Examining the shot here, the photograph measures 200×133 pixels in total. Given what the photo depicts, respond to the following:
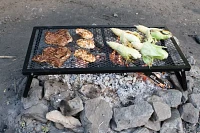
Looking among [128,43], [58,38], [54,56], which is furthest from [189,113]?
[58,38]

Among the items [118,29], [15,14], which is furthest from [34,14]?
[118,29]

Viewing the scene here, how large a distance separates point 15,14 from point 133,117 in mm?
3130

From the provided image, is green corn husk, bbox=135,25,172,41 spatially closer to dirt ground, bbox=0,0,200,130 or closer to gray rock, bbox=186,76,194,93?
gray rock, bbox=186,76,194,93

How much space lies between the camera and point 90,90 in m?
3.03

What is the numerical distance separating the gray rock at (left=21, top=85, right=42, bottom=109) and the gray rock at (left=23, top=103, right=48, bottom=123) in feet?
0.17

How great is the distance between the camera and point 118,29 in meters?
3.35

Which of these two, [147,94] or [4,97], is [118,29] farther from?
[4,97]

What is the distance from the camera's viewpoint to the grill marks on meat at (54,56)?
9.26 feet

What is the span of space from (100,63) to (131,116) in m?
0.60

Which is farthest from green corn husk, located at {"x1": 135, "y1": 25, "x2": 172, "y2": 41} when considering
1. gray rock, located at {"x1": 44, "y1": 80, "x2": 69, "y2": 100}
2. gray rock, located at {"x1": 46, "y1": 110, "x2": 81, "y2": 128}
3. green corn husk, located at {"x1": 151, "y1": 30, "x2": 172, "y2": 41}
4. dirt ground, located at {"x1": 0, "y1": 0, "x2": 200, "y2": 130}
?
gray rock, located at {"x1": 46, "y1": 110, "x2": 81, "y2": 128}

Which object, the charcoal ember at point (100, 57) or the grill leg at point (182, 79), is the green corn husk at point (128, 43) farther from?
the grill leg at point (182, 79)

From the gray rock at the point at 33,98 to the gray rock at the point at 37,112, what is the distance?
5 centimetres

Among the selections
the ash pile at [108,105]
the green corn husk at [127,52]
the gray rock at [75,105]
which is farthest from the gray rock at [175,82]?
the gray rock at [75,105]

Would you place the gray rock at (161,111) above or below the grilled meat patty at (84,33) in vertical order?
below
